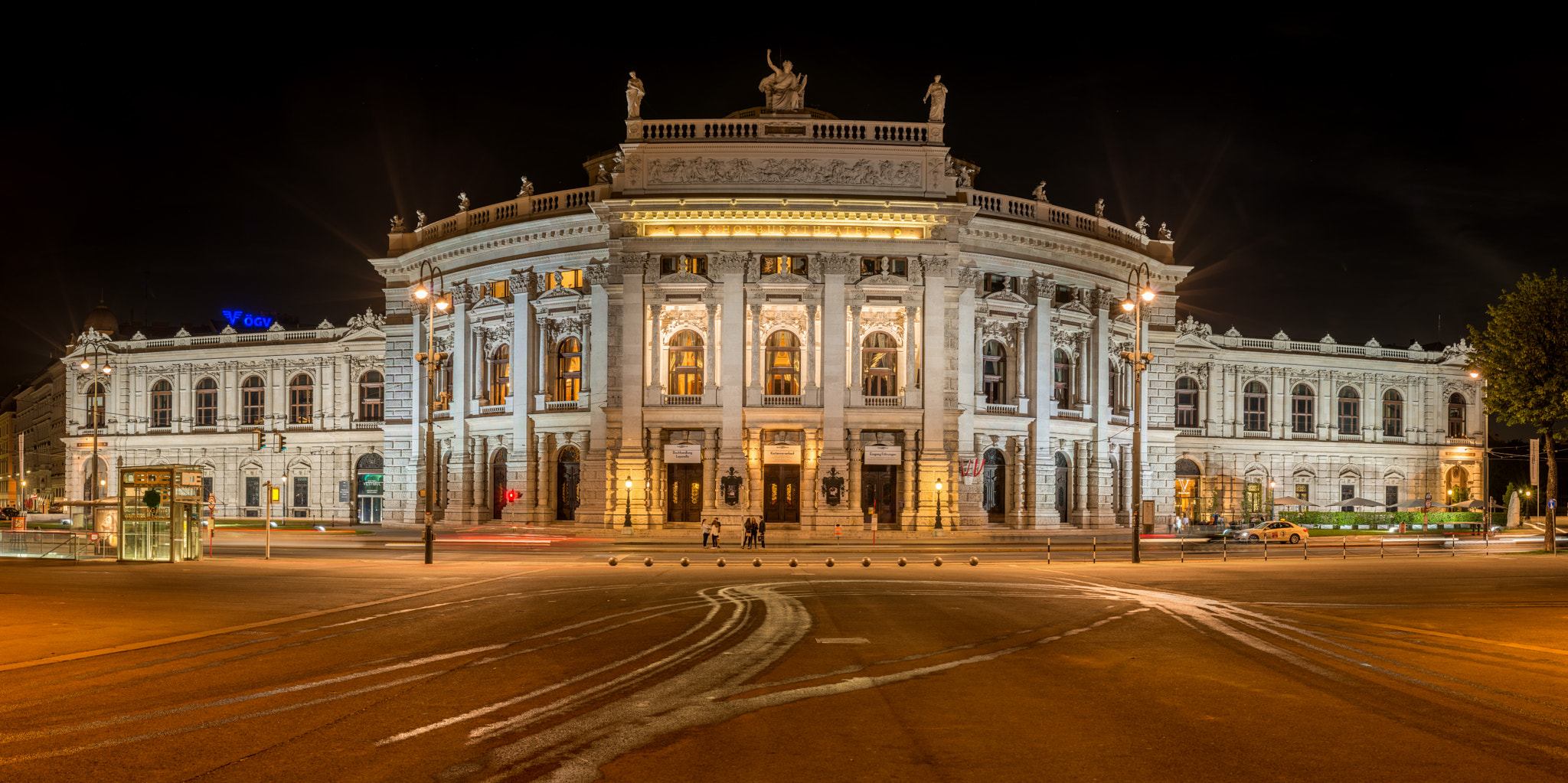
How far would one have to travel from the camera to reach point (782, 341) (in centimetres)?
5562

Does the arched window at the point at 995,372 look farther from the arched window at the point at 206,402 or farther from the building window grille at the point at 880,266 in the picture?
the arched window at the point at 206,402

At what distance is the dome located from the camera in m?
86.9

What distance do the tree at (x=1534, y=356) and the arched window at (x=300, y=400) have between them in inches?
2644

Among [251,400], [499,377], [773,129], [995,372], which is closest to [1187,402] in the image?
[995,372]

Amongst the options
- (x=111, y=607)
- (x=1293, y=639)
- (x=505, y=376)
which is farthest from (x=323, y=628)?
(x=505, y=376)

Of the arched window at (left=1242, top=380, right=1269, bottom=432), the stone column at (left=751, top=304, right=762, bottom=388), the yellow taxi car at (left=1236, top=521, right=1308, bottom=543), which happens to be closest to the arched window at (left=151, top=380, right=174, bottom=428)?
the stone column at (left=751, top=304, right=762, bottom=388)

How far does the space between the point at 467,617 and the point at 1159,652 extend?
11.8 meters

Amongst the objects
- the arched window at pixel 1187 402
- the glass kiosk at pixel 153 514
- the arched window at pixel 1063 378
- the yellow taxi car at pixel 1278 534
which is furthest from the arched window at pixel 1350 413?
the glass kiosk at pixel 153 514

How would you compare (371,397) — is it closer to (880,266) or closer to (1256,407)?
(880,266)

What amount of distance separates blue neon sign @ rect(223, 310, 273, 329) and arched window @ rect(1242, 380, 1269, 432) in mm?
72465

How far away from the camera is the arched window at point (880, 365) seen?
5556 cm

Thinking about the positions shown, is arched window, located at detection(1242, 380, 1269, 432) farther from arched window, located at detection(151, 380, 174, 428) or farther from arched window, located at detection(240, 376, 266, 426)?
arched window, located at detection(151, 380, 174, 428)

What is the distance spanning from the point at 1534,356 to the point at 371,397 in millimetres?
64166

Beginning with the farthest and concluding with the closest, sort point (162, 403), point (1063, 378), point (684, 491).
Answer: point (162, 403)
point (1063, 378)
point (684, 491)
